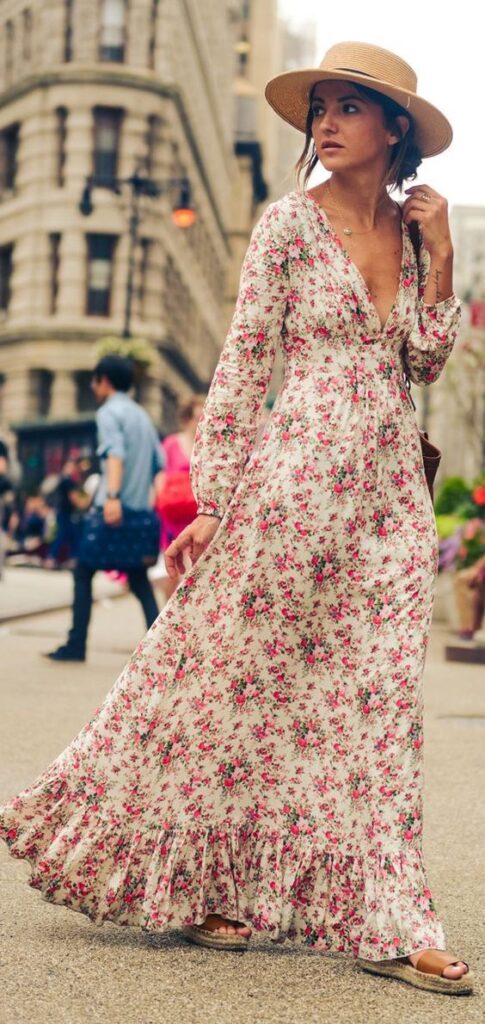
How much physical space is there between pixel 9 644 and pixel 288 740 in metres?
8.47

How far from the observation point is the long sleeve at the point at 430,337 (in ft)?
12.5

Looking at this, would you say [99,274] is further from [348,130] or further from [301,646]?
[301,646]

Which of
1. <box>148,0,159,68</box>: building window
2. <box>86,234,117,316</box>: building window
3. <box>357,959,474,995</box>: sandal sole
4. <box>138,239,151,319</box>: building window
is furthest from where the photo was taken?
<box>148,0,159,68</box>: building window

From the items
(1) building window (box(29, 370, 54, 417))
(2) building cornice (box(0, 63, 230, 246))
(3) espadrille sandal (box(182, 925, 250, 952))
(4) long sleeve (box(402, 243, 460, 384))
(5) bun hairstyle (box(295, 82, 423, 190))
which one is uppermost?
(2) building cornice (box(0, 63, 230, 246))

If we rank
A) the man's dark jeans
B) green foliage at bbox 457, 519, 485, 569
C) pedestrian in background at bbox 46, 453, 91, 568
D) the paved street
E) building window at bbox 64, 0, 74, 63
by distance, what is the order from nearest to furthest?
the paved street
the man's dark jeans
green foliage at bbox 457, 519, 485, 569
pedestrian in background at bbox 46, 453, 91, 568
building window at bbox 64, 0, 74, 63

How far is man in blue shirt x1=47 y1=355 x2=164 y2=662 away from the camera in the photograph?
10039 mm

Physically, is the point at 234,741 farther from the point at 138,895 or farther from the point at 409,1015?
the point at 409,1015

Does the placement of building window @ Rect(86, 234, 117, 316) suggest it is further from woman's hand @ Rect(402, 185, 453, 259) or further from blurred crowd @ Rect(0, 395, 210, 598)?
woman's hand @ Rect(402, 185, 453, 259)

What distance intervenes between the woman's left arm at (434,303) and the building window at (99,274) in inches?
1792

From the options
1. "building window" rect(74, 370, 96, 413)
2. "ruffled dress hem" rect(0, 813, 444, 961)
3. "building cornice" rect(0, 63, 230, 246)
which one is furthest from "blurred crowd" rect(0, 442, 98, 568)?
"building cornice" rect(0, 63, 230, 246)

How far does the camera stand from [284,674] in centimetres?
367

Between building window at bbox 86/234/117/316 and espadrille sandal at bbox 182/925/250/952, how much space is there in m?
45.9

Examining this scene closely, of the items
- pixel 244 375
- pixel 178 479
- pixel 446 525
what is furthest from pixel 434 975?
pixel 446 525

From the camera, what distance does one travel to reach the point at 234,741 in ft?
12.0
